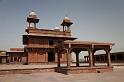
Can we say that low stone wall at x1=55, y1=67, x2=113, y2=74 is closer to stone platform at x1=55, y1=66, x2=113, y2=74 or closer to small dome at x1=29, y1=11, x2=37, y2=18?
stone platform at x1=55, y1=66, x2=113, y2=74

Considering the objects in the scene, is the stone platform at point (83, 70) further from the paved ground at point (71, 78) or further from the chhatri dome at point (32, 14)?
the chhatri dome at point (32, 14)

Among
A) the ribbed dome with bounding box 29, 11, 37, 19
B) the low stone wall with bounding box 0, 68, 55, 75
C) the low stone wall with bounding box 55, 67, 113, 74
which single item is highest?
the ribbed dome with bounding box 29, 11, 37, 19

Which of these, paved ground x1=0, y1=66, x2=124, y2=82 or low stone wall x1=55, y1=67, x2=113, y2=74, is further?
low stone wall x1=55, y1=67, x2=113, y2=74

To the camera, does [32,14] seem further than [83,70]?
Yes

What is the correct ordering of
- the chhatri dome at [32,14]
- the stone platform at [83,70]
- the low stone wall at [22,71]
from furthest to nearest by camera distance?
the chhatri dome at [32,14], the low stone wall at [22,71], the stone platform at [83,70]

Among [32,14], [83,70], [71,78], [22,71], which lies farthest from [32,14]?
[71,78]

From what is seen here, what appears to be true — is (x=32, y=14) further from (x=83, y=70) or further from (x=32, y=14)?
(x=83, y=70)

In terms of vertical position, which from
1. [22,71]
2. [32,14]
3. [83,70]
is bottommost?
[22,71]

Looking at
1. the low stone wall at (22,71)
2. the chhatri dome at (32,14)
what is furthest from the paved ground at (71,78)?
the chhatri dome at (32,14)

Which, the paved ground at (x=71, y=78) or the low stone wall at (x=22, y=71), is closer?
the paved ground at (x=71, y=78)

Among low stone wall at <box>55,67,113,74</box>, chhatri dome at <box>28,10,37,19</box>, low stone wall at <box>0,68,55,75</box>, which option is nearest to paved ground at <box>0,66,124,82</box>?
low stone wall at <box>55,67,113,74</box>

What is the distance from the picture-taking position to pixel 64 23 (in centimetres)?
3681

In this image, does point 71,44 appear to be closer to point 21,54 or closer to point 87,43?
point 87,43

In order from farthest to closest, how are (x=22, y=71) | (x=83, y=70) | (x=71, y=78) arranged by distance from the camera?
(x=22, y=71)
(x=83, y=70)
(x=71, y=78)
